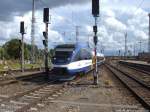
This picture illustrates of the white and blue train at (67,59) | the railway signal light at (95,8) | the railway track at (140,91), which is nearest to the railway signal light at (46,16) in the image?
the white and blue train at (67,59)

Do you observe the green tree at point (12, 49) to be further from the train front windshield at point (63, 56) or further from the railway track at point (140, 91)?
the railway track at point (140, 91)

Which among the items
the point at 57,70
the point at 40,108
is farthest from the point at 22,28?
the point at 40,108

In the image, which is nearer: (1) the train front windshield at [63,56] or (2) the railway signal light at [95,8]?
(2) the railway signal light at [95,8]

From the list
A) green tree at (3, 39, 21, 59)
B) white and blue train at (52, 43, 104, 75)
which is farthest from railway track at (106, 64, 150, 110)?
green tree at (3, 39, 21, 59)

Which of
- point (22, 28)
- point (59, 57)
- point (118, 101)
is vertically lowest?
point (118, 101)

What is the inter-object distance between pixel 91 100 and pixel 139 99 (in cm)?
225

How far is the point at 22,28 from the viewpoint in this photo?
43250 mm

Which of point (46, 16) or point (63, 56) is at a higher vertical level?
point (46, 16)

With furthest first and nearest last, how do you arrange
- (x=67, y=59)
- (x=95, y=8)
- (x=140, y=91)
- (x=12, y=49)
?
(x=12, y=49)
(x=67, y=59)
(x=95, y=8)
(x=140, y=91)

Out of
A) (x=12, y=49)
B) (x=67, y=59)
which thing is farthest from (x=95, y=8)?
(x=12, y=49)

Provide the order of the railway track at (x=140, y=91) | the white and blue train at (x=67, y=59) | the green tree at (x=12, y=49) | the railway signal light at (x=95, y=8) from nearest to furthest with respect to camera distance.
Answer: the railway track at (x=140, y=91) → the railway signal light at (x=95, y=8) → the white and blue train at (x=67, y=59) → the green tree at (x=12, y=49)

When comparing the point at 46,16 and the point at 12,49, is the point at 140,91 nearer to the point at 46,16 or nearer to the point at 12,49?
the point at 46,16

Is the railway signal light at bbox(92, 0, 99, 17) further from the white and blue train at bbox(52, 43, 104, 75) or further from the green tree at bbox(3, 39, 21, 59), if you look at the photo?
the green tree at bbox(3, 39, 21, 59)

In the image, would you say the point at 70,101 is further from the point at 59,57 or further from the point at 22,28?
the point at 22,28
